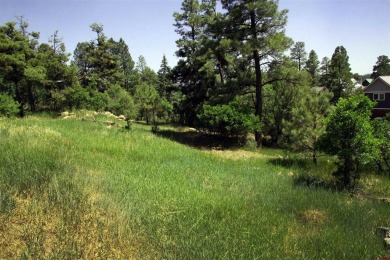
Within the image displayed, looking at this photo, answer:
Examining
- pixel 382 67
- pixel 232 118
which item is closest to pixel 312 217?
pixel 232 118

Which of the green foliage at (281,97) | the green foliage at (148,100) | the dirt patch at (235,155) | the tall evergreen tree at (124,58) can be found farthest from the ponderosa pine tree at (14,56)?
the tall evergreen tree at (124,58)

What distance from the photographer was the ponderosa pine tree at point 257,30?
20500mm

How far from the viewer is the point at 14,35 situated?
91.1 ft

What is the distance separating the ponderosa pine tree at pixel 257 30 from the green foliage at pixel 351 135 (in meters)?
10.5

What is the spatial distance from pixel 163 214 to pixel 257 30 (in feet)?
62.6

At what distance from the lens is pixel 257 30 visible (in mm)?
21688

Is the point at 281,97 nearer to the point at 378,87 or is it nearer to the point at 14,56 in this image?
the point at 378,87

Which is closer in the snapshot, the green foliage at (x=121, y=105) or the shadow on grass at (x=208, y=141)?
the shadow on grass at (x=208, y=141)

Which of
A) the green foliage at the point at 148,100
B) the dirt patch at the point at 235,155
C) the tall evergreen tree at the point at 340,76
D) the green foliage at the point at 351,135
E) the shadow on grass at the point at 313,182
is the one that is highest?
the tall evergreen tree at the point at 340,76

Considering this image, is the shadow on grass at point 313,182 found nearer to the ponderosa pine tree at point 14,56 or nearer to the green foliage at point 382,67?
the ponderosa pine tree at point 14,56

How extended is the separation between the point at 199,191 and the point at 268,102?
20.2 meters

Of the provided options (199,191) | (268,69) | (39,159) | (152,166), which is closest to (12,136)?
(39,159)

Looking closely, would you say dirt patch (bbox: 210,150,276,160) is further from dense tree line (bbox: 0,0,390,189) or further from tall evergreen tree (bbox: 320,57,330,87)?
tall evergreen tree (bbox: 320,57,330,87)

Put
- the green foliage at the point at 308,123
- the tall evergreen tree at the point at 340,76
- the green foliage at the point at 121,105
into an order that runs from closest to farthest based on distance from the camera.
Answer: the green foliage at the point at 308,123
the green foliage at the point at 121,105
the tall evergreen tree at the point at 340,76
